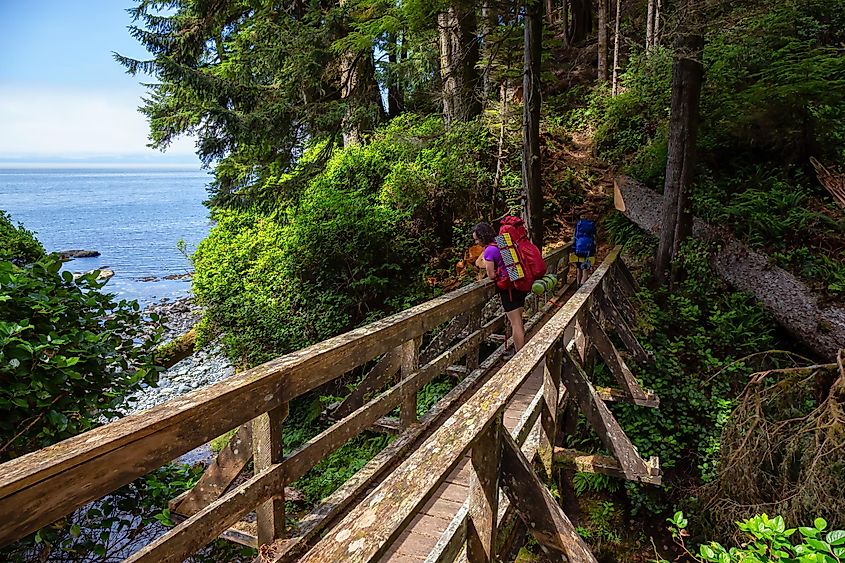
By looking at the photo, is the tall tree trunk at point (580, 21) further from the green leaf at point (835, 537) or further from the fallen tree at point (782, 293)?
the green leaf at point (835, 537)

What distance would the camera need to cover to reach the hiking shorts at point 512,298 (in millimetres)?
5871

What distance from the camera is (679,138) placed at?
7895 mm

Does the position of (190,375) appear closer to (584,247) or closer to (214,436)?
(584,247)

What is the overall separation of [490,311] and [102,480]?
7735 millimetres

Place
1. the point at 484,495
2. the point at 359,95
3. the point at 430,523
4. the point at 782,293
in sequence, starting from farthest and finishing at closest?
the point at 359,95 → the point at 782,293 → the point at 430,523 → the point at 484,495

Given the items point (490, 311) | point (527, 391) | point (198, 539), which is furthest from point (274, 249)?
point (198, 539)

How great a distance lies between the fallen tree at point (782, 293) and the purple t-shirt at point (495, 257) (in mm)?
4196

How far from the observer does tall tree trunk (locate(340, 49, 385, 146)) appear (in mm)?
12703

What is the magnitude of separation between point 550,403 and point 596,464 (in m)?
1.13

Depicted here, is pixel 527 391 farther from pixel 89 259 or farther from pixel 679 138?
pixel 89 259

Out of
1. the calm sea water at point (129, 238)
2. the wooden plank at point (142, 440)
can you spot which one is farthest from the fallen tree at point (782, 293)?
the calm sea water at point (129, 238)

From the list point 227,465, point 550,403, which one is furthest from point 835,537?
point 227,465

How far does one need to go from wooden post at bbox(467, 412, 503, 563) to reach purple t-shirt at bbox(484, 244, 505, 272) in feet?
12.7

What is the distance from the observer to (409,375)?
394 centimetres
